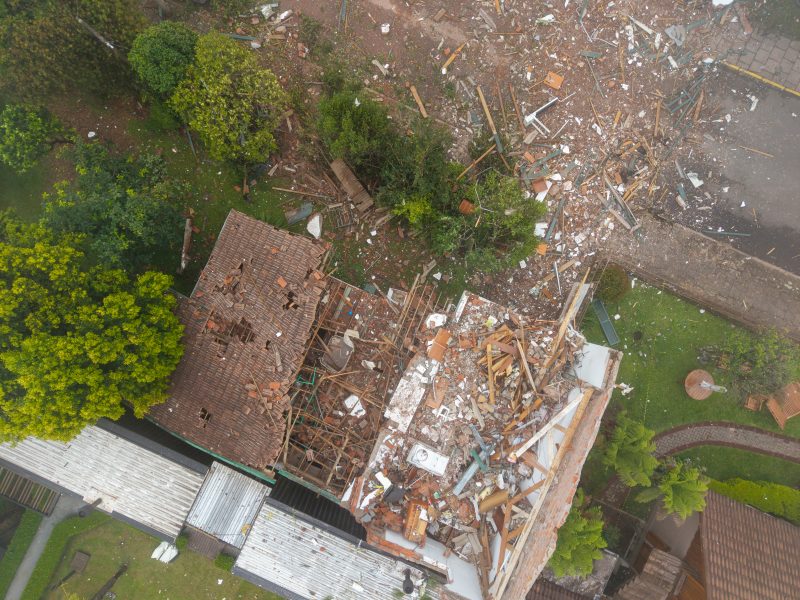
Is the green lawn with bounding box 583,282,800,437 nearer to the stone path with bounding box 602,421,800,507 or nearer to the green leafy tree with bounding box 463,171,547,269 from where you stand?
the stone path with bounding box 602,421,800,507

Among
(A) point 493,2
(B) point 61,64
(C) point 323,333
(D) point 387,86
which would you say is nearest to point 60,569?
(C) point 323,333

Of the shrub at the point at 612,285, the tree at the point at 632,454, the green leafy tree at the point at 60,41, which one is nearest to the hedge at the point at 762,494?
the tree at the point at 632,454

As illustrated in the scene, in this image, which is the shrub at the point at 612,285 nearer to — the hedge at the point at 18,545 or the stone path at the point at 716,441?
the stone path at the point at 716,441

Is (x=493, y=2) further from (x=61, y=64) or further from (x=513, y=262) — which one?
(x=61, y=64)

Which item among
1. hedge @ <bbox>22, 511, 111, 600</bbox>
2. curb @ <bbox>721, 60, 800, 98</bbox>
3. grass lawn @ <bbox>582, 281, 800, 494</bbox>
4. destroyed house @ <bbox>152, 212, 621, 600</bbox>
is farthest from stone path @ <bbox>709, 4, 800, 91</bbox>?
hedge @ <bbox>22, 511, 111, 600</bbox>

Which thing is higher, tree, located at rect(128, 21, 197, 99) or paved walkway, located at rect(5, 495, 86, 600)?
tree, located at rect(128, 21, 197, 99)
